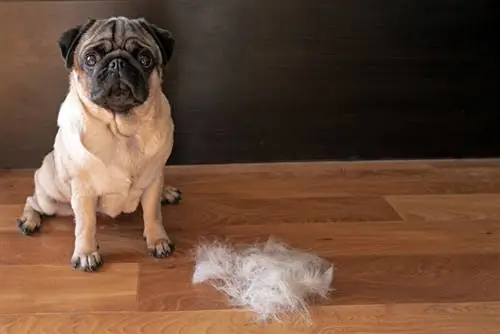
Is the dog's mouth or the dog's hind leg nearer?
the dog's mouth

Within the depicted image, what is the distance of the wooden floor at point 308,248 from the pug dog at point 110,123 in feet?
0.34

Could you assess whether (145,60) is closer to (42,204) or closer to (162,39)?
(162,39)

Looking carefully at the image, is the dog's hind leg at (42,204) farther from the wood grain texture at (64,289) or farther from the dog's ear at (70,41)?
the dog's ear at (70,41)

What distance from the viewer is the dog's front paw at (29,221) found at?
1674 mm

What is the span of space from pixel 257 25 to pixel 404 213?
729 millimetres

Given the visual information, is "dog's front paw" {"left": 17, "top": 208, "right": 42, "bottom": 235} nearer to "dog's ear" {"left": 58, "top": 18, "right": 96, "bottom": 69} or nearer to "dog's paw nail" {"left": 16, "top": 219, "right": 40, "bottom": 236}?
"dog's paw nail" {"left": 16, "top": 219, "right": 40, "bottom": 236}

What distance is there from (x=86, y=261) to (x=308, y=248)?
1.80 feet

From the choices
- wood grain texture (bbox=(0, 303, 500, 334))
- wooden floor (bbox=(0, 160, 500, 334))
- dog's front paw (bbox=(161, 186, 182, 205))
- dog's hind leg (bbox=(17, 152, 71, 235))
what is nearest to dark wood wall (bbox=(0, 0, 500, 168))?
wooden floor (bbox=(0, 160, 500, 334))

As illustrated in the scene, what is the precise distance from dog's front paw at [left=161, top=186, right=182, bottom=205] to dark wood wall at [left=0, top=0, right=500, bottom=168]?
0.25 metres

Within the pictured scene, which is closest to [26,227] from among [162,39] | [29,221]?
[29,221]

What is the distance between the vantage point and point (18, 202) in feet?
6.13

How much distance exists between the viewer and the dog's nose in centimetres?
139

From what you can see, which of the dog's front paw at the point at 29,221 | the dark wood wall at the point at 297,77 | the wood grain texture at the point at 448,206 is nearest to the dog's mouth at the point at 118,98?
the dog's front paw at the point at 29,221

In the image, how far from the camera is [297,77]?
6.75ft
